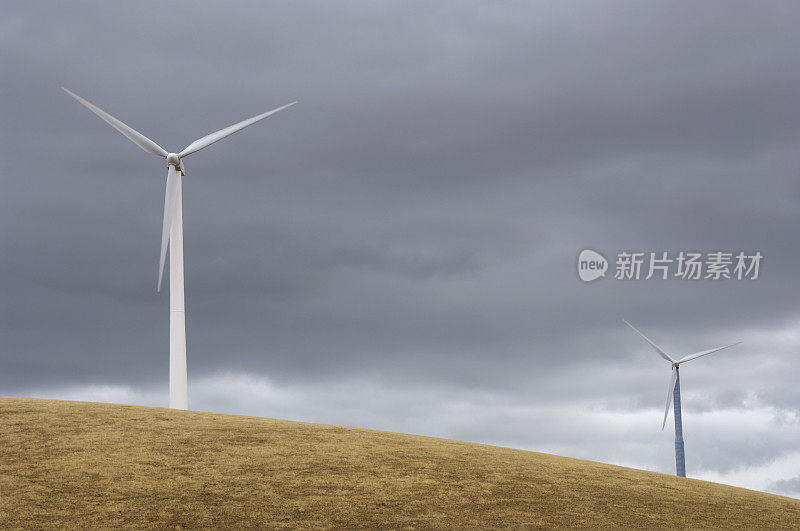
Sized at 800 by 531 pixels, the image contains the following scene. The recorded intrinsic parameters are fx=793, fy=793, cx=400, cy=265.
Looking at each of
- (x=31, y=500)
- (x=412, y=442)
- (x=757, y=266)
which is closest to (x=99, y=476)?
(x=31, y=500)

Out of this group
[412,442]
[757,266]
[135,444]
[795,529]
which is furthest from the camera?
[757,266]

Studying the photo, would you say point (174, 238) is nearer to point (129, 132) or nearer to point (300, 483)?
point (129, 132)

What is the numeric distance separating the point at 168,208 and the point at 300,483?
76.4 ft

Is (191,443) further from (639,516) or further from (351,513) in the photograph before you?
(639,516)

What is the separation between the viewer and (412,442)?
31219 millimetres

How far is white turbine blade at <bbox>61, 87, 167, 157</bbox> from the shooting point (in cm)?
4534

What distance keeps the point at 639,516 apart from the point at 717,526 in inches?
91.4

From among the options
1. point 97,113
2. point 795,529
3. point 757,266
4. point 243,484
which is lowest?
point 795,529

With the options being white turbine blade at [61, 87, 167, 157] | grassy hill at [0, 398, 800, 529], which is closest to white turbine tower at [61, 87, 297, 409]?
white turbine blade at [61, 87, 167, 157]

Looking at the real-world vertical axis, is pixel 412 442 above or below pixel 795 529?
above

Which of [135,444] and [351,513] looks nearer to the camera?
[351,513]

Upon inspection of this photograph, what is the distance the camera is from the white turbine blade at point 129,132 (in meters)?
45.3

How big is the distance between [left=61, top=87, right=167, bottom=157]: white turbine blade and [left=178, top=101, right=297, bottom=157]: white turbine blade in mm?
1471

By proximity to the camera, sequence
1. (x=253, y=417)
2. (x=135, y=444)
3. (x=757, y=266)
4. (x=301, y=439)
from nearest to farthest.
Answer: (x=135, y=444) → (x=301, y=439) → (x=253, y=417) → (x=757, y=266)
